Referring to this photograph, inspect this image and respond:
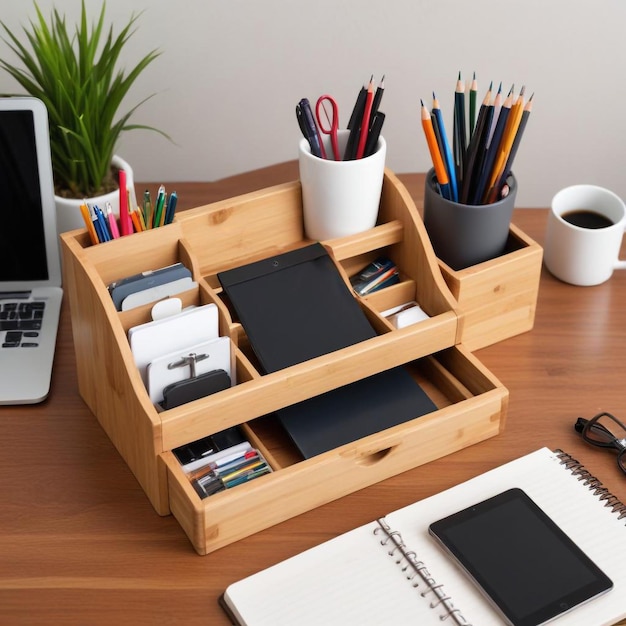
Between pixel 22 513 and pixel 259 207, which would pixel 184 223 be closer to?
pixel 259 207

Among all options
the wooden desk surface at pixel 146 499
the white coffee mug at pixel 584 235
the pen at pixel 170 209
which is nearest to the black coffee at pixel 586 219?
the white coffee mug at pixel 584 235

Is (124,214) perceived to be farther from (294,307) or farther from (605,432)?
(605,432)

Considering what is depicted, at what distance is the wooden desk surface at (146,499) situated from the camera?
3.07ft

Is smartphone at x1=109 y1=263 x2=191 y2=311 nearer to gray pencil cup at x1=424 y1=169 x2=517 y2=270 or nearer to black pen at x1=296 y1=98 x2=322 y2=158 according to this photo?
black pen at x1=296 y1=98 x2=322 y2=158

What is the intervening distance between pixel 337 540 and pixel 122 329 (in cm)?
30

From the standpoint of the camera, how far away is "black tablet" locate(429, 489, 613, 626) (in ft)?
2.96

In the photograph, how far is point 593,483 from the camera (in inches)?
41.0

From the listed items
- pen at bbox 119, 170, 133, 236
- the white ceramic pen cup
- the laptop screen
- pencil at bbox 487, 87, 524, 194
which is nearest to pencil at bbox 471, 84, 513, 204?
pencil at bbox 487, 87, 524, 194

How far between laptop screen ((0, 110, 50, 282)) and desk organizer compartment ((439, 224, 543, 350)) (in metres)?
0.49

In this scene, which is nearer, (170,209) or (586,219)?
(170,209)

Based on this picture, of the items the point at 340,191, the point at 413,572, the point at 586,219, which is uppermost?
the point at 340,191

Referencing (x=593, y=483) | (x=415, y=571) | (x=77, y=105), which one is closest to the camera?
(x=415, y=571)

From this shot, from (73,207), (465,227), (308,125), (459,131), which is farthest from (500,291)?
(73,207)

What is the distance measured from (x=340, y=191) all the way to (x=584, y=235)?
13.7 inches
